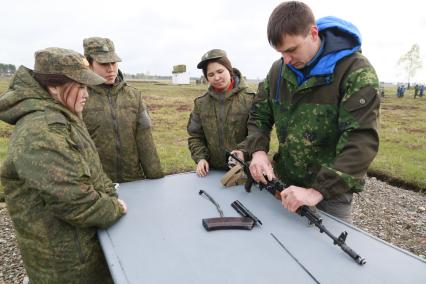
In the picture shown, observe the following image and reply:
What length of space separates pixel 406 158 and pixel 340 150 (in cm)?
795

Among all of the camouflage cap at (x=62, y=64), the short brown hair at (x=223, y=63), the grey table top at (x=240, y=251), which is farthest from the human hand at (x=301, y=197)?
the short brown hair at (x=223, y=63)

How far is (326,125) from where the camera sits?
7.61 feet

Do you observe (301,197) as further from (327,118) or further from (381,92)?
(381,92)

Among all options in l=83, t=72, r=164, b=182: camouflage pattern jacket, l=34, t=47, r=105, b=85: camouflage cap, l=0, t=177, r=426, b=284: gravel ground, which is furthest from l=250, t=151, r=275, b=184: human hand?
l=0, t=177, r=426, b=284: gravel ground

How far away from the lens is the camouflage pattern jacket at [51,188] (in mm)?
1947

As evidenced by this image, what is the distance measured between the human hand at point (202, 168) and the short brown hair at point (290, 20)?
1754 mm

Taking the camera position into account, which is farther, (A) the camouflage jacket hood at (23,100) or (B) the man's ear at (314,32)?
(B) the man's ear at (314,32)

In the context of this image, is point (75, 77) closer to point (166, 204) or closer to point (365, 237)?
point (166, 204)

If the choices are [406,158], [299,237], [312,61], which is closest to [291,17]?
[312,61]

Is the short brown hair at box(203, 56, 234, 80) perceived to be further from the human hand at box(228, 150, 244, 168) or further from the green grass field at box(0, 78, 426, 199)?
the green grass field at box(0, 78, 426, 199)

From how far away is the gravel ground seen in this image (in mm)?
4043

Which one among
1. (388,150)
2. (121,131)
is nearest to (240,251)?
(121,131)

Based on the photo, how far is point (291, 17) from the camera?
211 cm

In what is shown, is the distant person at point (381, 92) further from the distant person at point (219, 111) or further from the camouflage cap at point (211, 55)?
the camouflage cap at point (211, 55)
